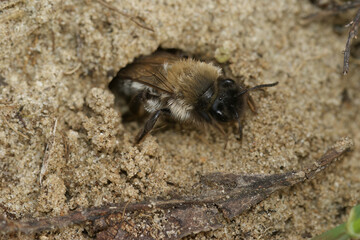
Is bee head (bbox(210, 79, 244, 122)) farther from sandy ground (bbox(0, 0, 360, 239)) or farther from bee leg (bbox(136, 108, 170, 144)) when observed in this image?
bee leg (bbox(136, 108, 170, 144))

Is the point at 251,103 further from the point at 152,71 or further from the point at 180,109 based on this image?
the point at 152,71

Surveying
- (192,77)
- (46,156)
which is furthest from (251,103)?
(46,156)

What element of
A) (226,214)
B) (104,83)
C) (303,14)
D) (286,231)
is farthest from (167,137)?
(303,14)

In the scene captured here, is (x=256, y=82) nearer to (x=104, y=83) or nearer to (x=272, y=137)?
(x=272, y=137)

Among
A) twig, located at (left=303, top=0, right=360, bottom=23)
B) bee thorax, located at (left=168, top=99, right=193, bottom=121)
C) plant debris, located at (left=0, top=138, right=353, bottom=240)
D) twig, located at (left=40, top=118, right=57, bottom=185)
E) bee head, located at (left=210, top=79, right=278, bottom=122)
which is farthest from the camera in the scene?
twig, located at (left=303, top=0, right=360, bottom=23)

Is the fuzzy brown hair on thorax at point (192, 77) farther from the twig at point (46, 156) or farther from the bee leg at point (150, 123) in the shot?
the twig at point (46, 156)

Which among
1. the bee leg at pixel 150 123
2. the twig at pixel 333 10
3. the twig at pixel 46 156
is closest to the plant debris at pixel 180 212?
the twig at pixel 46 156

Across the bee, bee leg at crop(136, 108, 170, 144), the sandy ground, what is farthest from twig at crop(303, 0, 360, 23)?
bee leg at crop(136, 108, 170, 144)
